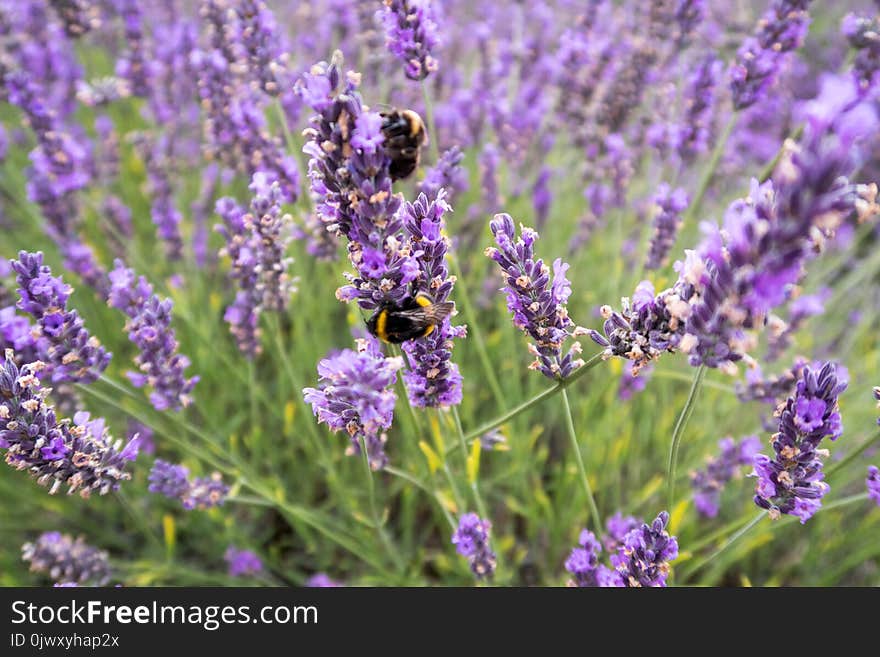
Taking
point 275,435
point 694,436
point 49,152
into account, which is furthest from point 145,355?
point 694,436

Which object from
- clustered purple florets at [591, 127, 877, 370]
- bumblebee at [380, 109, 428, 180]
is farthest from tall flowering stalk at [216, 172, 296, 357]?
clustered purple florets at [591, 127, 877, 370]

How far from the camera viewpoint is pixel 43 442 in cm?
140

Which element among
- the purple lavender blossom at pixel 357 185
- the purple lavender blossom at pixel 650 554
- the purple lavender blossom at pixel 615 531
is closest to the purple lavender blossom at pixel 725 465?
the purple lavender blossom at pixel 615 531

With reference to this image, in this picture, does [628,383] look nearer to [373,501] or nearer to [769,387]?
[769,387]

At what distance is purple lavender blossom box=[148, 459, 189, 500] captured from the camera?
1866 mm

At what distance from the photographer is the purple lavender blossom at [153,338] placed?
5.84 ft

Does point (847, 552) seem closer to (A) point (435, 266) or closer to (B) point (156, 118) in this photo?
(A) point (435, 266)

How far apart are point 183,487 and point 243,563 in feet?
2.45

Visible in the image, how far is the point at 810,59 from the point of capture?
6156mm

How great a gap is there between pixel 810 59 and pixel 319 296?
581cm

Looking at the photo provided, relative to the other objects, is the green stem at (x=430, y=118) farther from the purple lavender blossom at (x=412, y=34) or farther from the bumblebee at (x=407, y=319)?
the bumblebee at (x=407, y=319)

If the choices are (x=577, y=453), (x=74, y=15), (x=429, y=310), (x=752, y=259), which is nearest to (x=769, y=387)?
(x=577, y=453)

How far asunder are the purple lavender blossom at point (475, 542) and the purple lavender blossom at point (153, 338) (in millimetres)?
928

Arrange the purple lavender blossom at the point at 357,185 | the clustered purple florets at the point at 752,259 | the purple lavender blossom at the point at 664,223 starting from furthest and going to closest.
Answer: the purple lavender blossom at the point at 664,223
the purple lavender blossom at the point at 357,185
the clustered purple florets at the point at 752,259
